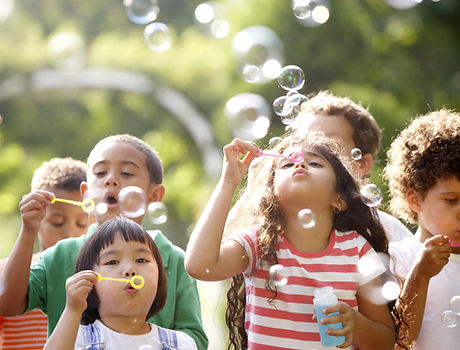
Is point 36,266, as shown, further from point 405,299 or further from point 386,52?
point 386,52

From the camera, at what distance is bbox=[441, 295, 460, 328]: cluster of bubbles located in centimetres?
253

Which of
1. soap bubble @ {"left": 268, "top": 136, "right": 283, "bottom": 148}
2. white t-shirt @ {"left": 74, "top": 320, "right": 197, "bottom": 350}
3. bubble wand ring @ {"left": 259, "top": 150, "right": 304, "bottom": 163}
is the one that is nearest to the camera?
white t-shirt @ {"left": 74, "top": 320, "right": 197, "bottom": 350}

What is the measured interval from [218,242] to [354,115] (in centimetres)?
124

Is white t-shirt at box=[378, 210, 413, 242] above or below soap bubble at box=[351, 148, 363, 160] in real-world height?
below

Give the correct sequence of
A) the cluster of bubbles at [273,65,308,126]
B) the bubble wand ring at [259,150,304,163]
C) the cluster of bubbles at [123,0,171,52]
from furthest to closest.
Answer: the cluster of bubbles at [123,0,171,52], the cluster of bubbles at [273,65,308,126], the bubble wand ring at [259,150,304,163]

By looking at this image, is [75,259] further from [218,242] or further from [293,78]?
[293,78]

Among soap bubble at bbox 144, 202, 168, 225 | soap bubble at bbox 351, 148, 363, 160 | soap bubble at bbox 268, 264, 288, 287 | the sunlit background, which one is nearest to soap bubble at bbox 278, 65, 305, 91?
soap bubble at bbox 351, 148, 363, 160

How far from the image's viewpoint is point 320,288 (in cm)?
231

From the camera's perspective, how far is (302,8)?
3.22 m

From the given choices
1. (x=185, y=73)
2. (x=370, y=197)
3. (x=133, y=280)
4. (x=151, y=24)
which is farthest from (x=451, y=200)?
(x=185, y=73)

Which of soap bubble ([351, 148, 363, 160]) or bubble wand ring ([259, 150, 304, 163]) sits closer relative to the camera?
bubble wand ring ([259, 150, 304, 163])

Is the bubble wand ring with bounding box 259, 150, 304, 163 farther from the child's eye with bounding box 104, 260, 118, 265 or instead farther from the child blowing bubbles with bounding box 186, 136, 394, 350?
the child's eye with bounding box 104, 260, 118, 265

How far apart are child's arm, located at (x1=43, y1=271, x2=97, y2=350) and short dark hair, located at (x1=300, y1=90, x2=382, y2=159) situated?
1.39m

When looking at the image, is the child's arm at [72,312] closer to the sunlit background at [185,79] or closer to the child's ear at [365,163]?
the child's ear at [365,163]
